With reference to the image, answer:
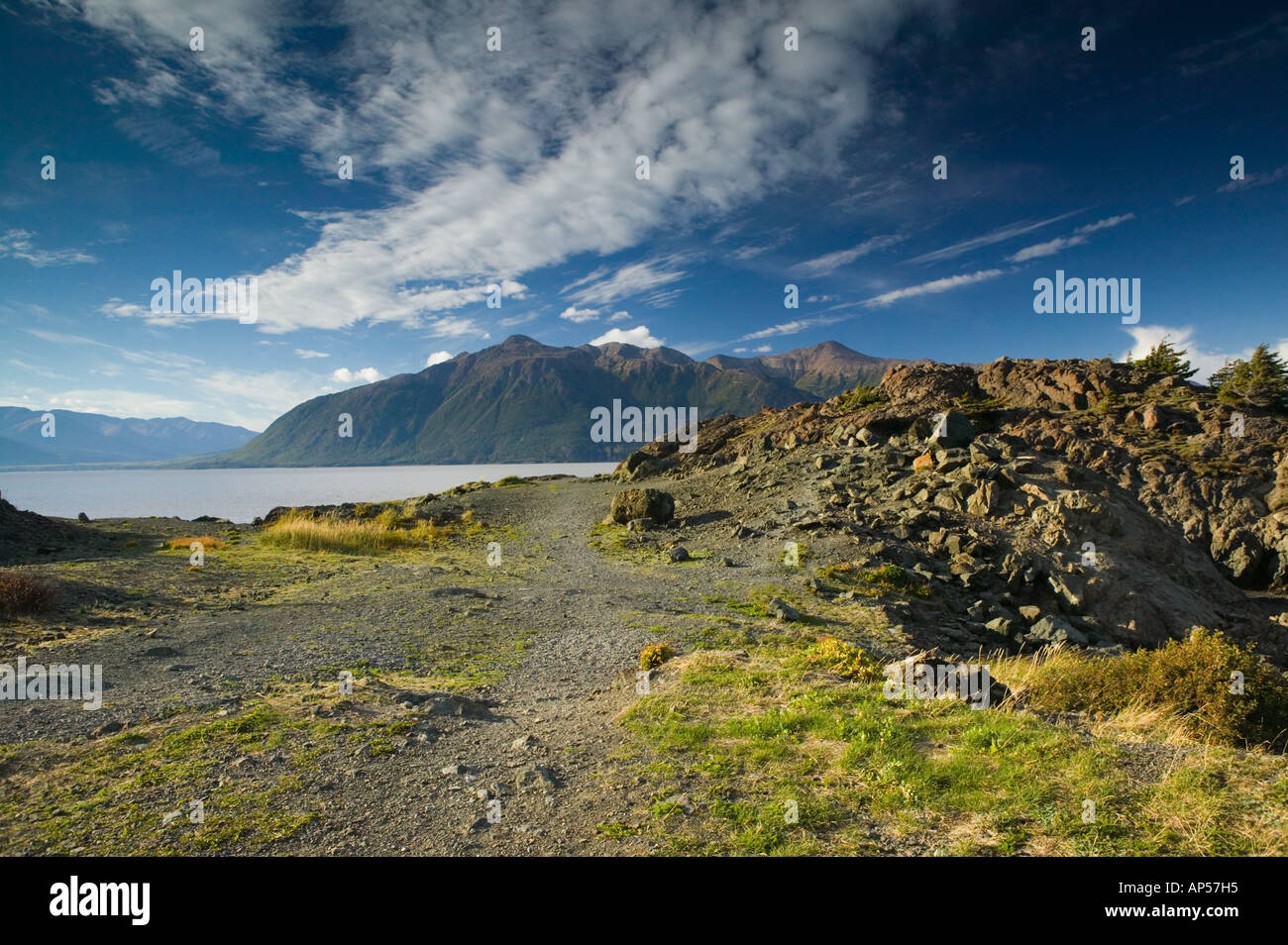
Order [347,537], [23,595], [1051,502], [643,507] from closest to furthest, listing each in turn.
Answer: [23,595]
[1051,502]
[347,537]
[643,507]

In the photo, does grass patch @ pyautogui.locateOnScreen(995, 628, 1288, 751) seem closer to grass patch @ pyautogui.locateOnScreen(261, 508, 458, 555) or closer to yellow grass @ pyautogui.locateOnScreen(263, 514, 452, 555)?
grass patch @ pyautogui.locateOnScreen(261, 508, 458, 555)

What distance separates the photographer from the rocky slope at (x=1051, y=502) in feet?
61.4

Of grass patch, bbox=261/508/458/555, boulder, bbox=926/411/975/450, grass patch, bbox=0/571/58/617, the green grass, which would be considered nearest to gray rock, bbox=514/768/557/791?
the green grass

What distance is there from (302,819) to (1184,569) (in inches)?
1194

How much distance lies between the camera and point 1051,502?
2269 cm

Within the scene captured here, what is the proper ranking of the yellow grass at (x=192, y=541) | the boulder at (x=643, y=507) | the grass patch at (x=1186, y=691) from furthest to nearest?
the boulder at (x=643, y=507) < the yellow grass at (x=192, y=541) < the grass patch at (x=1186, y=691)

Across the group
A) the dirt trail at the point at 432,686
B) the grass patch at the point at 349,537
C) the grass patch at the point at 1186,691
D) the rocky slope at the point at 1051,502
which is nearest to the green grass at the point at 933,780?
the grass patch at the point at 1186,691

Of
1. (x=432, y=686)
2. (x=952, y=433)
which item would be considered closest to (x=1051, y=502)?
(x=952, y=433)

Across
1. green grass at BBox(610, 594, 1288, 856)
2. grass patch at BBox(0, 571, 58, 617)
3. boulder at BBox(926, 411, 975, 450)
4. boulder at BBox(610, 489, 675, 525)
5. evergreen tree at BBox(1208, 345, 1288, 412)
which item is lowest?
green grass at BBox(610, 594, 1288, 856)

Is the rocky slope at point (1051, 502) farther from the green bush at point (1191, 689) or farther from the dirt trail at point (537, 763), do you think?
the dirt trail at point (537, 763)

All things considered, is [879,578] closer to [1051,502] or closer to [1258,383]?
[1051,502]

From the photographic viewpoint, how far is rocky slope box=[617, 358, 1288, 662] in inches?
736
